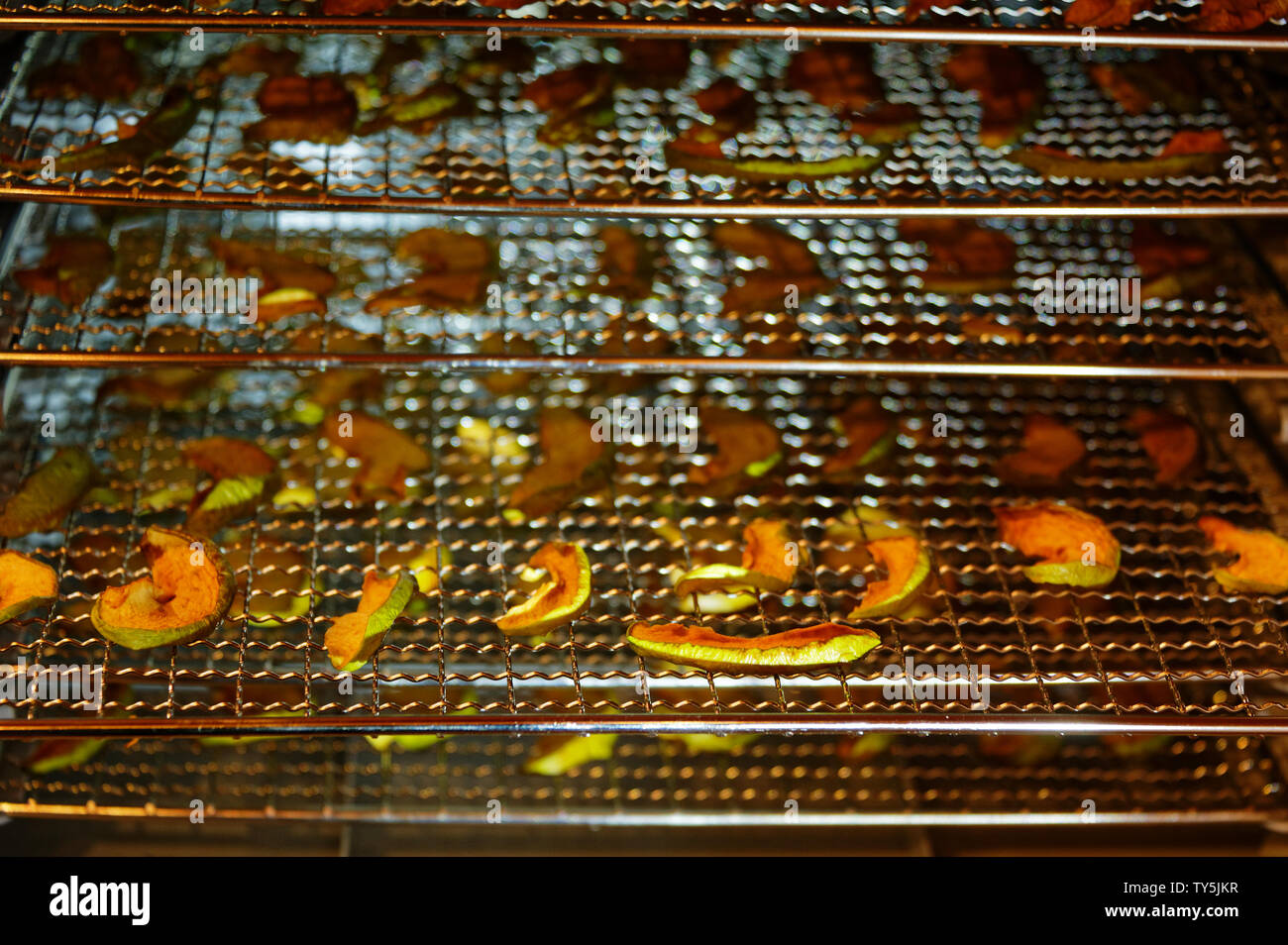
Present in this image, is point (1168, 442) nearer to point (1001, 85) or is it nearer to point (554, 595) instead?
point (1001, 85)

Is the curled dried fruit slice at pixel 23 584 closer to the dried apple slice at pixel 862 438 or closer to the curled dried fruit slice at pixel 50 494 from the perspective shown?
the curled dried fruit slice at pixel 50 494

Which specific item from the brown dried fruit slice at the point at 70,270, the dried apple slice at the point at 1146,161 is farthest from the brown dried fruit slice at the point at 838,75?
the brown dried fruit slice at the point at 70,270

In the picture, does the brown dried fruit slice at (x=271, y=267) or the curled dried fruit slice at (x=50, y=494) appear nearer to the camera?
the curled dried fruit slice at (x=50, y=494)

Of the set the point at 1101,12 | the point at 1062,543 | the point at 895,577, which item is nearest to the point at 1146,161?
the point at 1101,12

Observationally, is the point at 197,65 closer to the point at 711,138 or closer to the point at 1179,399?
the point at 711,138

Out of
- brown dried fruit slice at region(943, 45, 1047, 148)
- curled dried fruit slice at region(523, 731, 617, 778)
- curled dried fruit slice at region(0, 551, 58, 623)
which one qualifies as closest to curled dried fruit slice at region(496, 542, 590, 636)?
curled dried fruit slice at region(523, 731, 617, 778)
